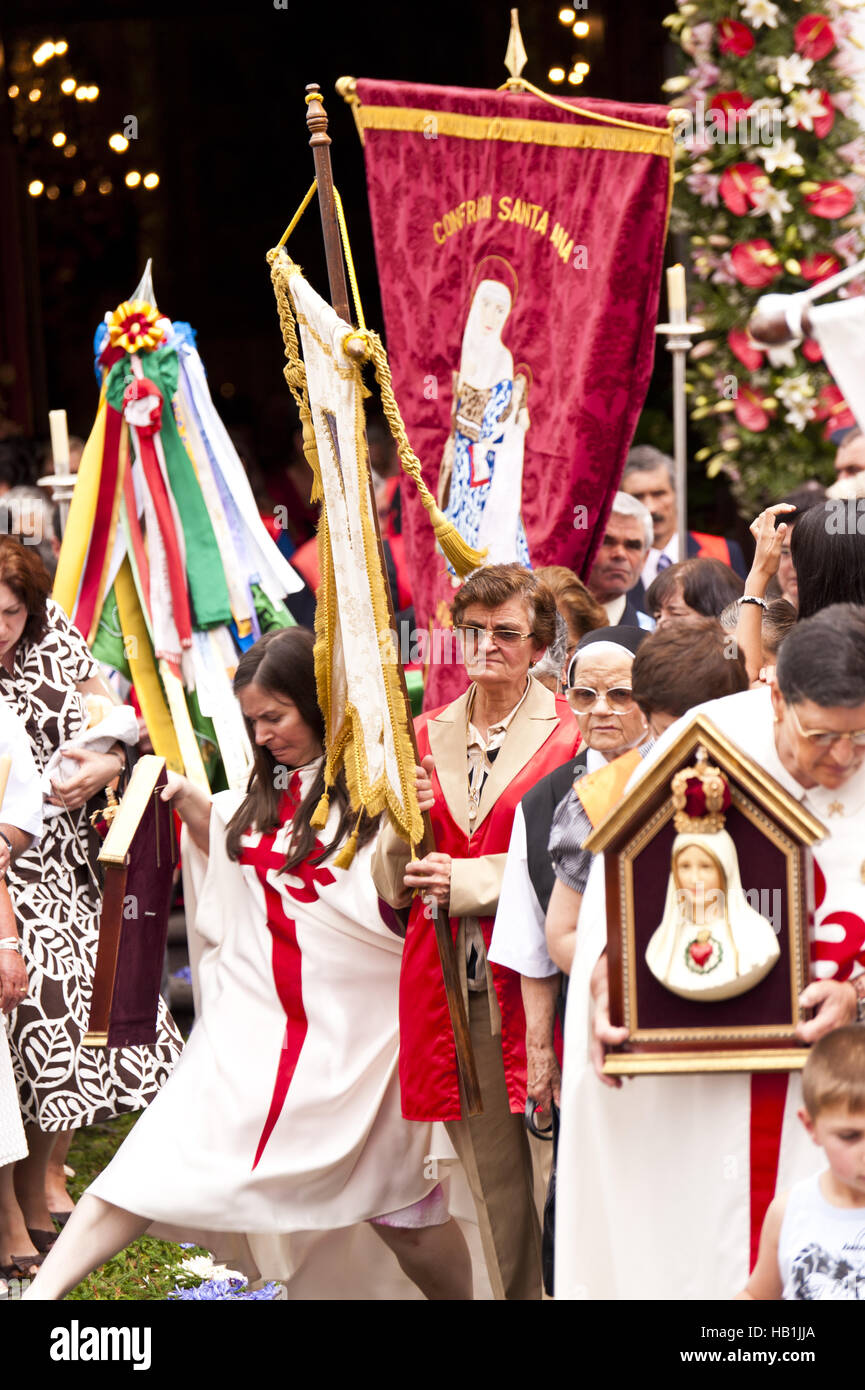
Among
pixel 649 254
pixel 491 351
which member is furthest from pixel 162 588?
pixel 649 254

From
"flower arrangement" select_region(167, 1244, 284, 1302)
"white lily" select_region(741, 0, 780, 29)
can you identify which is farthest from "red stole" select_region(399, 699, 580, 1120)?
"white lily" select_region(741, 0, 780, 29)

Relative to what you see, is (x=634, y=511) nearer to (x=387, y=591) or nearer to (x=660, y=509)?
(x=660, y=509)

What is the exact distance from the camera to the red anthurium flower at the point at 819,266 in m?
6.44

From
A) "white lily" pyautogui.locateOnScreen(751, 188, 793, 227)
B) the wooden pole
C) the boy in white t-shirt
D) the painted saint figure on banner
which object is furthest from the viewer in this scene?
Answer: "white lily" pyautogui.locateOnScreen(751, 188, 793, 227)

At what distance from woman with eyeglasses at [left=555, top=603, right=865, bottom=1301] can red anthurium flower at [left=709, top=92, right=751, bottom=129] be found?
3774 millimetres

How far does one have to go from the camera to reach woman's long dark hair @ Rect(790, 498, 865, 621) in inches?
138

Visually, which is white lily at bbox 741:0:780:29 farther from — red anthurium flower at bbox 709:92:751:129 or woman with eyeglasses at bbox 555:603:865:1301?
woman with eyeglasses at bbox 555:603:865:1301

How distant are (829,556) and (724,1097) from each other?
3.26ft

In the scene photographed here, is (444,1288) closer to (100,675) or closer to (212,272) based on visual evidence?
(100,675)

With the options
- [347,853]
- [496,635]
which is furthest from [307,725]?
[496,635]

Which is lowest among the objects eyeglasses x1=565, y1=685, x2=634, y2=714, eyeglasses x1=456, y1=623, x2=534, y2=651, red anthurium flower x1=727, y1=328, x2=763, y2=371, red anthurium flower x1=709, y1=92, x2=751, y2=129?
eyeglasses x1=565, y1=685, x2=634, y2=714

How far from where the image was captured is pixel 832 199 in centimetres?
638

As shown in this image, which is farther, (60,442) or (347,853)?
(60,442)

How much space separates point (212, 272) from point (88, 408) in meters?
1.18
